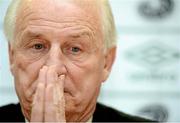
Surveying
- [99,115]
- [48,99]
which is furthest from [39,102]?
[99,115]

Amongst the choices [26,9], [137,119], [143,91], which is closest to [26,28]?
[26,9]

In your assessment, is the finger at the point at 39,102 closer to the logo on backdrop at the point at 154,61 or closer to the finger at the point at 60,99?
the finger at the point at 60,99

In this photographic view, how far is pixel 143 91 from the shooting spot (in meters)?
3.81

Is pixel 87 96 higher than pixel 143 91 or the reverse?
higher

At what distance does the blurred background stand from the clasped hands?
5.65 feet

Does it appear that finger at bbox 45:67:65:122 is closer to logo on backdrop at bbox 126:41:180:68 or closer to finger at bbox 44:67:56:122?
finger at bbox 44:67:56:122

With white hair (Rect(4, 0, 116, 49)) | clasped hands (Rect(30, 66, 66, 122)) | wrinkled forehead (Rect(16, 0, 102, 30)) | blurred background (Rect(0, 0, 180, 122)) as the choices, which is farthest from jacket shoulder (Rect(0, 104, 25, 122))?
blurred background (Rect(0, 0, 180, 122))

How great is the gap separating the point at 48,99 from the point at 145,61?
75.8 inches

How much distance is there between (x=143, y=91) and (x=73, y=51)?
5.33 ft

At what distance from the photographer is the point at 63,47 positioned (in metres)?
2.21

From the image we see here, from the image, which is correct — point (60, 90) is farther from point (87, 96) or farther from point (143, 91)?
point (143, 91)

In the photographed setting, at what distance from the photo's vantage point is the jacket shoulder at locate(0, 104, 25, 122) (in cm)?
273

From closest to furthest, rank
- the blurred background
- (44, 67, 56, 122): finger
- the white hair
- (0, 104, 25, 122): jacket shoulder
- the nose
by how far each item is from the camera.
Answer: (44, 67, 56, 122): finger, the nose, the white hair, (0, 104, 25, 122): jacket shoulder, the blurred background

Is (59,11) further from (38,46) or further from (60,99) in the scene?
(60,99)
